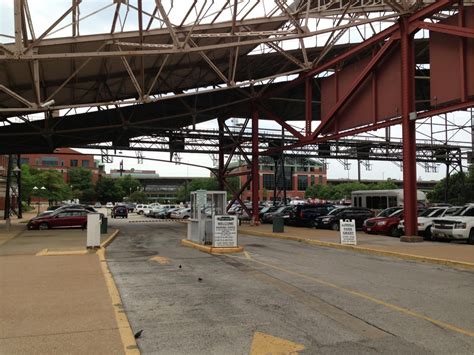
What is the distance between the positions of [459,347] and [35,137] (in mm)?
36009

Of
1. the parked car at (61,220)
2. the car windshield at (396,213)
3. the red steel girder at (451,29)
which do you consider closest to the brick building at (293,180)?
the parked car at (61,220)

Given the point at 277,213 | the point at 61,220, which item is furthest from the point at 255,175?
the point at 61,220

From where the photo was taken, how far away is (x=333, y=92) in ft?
99.7

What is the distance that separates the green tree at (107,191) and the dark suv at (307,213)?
94.5 meters

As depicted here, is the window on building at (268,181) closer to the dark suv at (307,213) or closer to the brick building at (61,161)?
the brick building at (61,161)

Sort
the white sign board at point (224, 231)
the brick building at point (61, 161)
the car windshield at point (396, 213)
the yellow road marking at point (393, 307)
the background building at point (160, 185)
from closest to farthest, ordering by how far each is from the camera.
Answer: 1. the yellow road marking at point (393, 307)
2. the white sign board at point (224, 231)
3. the car windshield at point (396, 213)
4. the brick building at point (61, 161)
5. the background building at point (160, 185)

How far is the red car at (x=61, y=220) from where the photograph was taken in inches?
1326

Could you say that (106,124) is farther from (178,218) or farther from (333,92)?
(178,218)

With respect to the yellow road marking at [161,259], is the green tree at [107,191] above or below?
above

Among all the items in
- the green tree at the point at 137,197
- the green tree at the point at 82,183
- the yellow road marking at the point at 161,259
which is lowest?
the yellow road marking at the point at 161,259

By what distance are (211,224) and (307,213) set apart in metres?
17.9

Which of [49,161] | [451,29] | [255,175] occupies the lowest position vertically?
[255,175]

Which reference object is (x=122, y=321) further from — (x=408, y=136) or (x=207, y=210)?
(x=408, y=136)

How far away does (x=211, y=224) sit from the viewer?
19.4 meters
